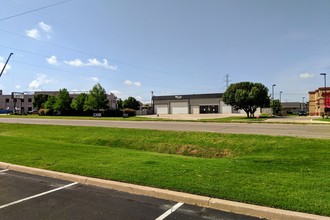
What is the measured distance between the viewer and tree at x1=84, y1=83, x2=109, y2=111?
71.8 m

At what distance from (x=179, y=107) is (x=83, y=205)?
98106 mm

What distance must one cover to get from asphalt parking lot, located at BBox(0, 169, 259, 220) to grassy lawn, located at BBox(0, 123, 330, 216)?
2.17ft

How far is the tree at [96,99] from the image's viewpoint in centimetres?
7175

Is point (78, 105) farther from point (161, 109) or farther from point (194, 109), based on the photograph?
point (194, 109)

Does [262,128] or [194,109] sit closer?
[262,128]

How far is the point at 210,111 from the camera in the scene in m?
97.9

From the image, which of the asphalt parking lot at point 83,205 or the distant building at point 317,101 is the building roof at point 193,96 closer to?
the distant building at point 317,101

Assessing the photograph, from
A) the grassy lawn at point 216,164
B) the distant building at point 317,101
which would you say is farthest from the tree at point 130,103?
the grassy lawn at point 216,164

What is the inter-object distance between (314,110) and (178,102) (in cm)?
4136

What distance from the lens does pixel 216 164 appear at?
29.3 feet

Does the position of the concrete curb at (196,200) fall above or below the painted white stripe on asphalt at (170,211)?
above

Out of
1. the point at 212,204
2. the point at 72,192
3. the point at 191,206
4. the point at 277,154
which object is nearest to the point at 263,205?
the point at 212,204

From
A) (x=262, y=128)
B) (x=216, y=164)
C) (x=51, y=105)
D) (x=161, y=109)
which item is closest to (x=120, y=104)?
(x=161, y=109)

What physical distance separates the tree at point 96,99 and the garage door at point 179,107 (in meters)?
34.2
